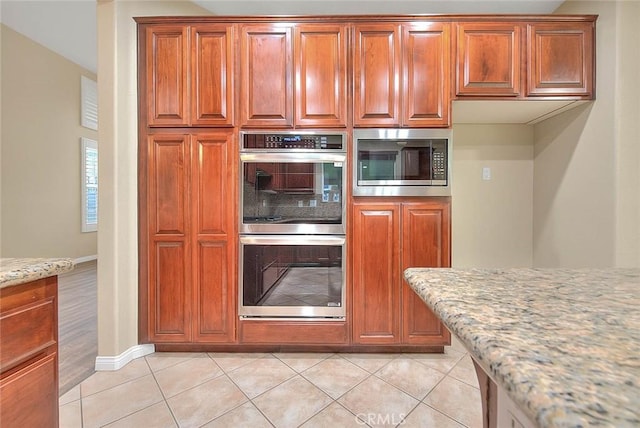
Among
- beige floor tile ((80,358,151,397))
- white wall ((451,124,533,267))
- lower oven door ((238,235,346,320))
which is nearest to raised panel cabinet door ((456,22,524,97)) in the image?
white wall ((451,124,533,267))

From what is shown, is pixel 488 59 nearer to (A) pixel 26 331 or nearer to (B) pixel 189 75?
(B) pixel 189 75

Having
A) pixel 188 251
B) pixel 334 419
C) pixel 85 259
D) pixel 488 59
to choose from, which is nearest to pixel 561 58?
pixel 488 59

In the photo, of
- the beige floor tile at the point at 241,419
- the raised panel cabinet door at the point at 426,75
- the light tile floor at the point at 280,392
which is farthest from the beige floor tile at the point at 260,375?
the raised panel cabinet door at the point at 426,75

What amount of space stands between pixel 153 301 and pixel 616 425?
6.98ft

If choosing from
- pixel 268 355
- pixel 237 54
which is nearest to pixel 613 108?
pixel 237 54

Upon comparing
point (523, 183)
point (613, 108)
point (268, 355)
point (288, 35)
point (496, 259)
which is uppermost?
point (288, 35)

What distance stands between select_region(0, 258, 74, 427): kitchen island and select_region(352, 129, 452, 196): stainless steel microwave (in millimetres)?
1506

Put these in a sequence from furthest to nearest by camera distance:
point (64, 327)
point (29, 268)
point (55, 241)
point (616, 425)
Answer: point (55, 241)
point (64, 327)
point (29, 268)
point (616, 425)

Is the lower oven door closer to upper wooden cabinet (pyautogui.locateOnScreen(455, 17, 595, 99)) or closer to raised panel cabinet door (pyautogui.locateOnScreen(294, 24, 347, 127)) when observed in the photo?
raised panel cabinet door (pyautogui.locateOnScreen(294, 24, 347, 127))

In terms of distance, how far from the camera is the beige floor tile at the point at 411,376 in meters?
1.51

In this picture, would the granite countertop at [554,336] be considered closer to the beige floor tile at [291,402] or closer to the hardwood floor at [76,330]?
the beige floor tile at [291,402]

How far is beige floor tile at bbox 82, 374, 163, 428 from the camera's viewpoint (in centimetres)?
131

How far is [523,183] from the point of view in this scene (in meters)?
2.38

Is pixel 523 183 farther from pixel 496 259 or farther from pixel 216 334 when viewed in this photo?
pixel 216 334
